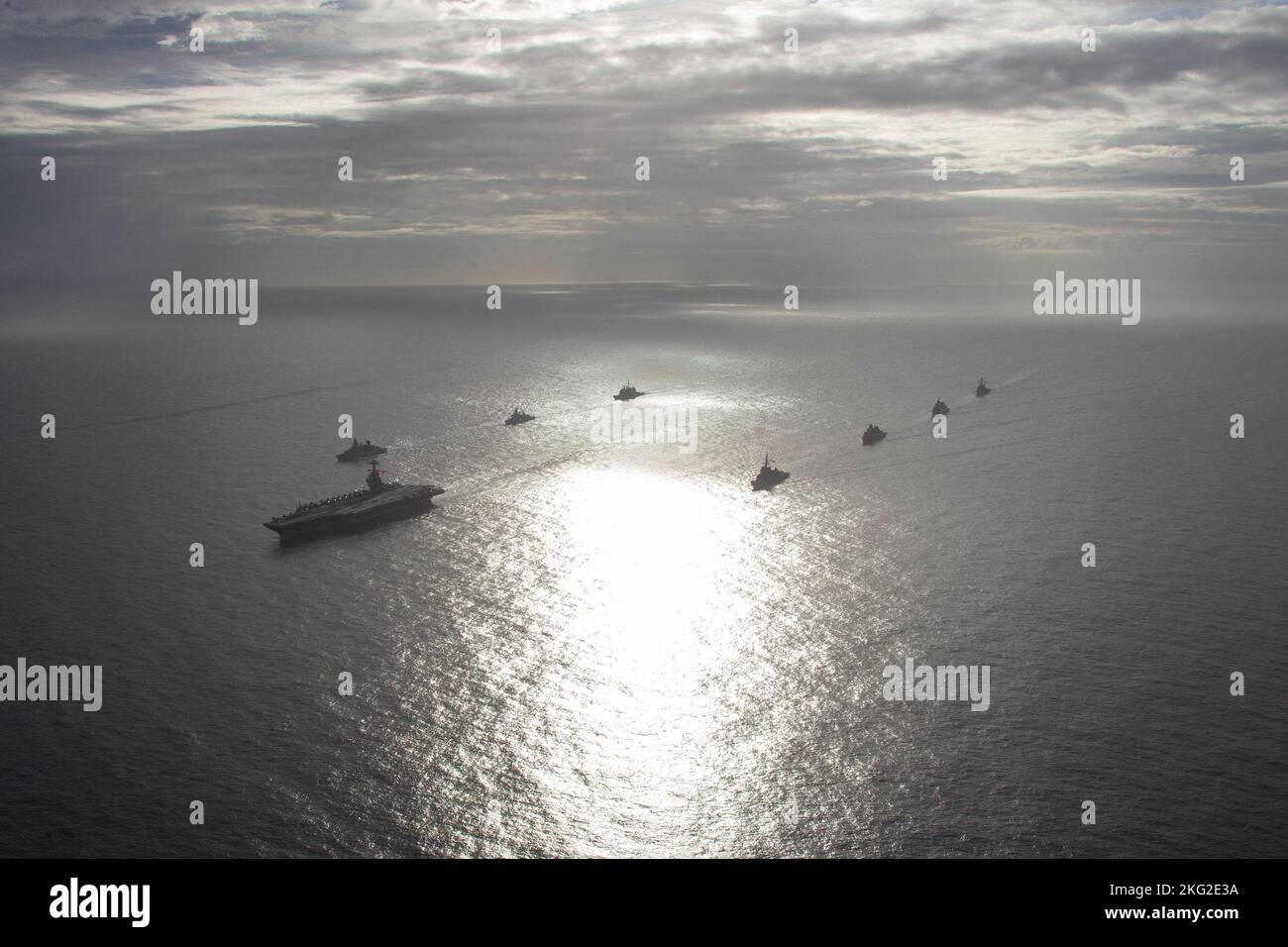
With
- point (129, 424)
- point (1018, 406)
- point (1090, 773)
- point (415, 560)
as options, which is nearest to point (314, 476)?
Result: point (415, 560)

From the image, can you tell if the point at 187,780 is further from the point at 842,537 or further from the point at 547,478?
the point at 547,478

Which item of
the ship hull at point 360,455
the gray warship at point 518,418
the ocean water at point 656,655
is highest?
the gray warship at point 518,418

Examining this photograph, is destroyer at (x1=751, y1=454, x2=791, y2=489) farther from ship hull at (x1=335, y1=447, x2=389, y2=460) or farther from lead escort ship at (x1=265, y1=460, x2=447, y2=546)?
ship hull at (x1=335, y1=447, x2=389, y2=460)

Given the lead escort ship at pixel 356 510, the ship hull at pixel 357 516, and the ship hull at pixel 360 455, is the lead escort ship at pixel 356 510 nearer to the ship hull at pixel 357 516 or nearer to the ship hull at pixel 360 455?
the ship hull at pixel 357 516

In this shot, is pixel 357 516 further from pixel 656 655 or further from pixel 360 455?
pixel 656 655

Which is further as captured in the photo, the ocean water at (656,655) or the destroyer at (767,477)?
the destroyer at (767,477)

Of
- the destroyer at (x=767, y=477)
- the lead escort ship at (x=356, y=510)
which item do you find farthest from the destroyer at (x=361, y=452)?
the destroyer at (x=767, y=477)
